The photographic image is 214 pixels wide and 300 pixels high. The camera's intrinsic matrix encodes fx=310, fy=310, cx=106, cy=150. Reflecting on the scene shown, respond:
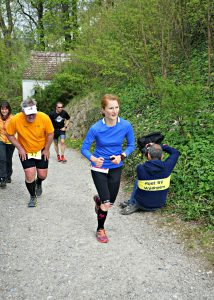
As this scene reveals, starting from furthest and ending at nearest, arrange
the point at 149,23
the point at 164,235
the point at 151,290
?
the point at 149,23, the point at 164,235, the point at 151,290

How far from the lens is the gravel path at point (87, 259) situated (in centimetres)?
335

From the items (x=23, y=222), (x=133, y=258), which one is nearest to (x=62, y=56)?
(x=23, y=222)

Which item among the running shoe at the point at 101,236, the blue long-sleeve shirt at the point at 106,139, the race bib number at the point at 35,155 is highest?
the blue long-sleeve shirt at the point at 106,139

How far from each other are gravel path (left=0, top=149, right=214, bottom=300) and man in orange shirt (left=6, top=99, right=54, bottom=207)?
0.83m

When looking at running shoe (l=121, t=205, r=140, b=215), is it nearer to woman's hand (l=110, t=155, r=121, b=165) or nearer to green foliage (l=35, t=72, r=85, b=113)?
woman's hand (l=110, t=155, r=121, b=165)

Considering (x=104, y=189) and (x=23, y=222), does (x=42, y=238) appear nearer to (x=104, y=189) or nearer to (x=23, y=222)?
(x=23, y=222)

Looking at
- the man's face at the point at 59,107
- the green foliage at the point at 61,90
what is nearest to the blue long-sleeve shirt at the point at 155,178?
the man's face at the point at 59,107

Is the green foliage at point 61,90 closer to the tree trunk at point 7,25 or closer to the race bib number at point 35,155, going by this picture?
the race bib number at point 35,155

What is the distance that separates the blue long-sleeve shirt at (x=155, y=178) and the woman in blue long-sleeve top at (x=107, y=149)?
32.0 inches

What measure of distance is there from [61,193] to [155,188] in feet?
7.67

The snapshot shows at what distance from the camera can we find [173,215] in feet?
16.9

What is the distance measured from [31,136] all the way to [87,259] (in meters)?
2.31

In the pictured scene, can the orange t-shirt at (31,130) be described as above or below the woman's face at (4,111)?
below

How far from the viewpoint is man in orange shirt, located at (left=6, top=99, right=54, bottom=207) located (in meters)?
5.09
